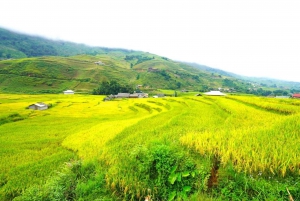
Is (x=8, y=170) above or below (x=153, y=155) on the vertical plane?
below

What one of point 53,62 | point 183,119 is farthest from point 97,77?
point 183,119

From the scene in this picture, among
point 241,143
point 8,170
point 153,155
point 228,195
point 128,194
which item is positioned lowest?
point 8,170

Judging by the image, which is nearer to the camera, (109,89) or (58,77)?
(109,89)

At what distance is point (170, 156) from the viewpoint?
16.5 feet

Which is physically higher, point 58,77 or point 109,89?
point 58,77

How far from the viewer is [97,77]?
111562mm

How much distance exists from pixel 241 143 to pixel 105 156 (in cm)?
495

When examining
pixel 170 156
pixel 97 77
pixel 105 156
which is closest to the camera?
pixel 170 156

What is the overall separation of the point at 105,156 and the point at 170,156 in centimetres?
291

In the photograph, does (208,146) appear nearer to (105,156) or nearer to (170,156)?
(170,156)

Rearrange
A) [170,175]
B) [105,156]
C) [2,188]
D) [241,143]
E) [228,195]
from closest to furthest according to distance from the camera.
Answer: [228,195], [170,175], [241,143], [2,188], [105,156]

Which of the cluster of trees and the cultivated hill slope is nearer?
the cluster of trees

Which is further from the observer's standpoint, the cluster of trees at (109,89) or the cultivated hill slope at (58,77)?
the cultivated hill slope at (58,77)

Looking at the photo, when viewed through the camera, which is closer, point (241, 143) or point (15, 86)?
point (241, 143)
